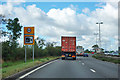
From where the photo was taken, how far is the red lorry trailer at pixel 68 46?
1256 inches

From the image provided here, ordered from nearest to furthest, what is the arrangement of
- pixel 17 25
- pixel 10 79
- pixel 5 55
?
1. pixel 10 79
2. pixel 5 55
3. pixel 17 25

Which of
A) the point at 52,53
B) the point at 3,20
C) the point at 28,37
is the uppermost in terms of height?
the point at 3,20

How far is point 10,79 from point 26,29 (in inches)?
438

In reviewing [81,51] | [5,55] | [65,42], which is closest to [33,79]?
[5,55]

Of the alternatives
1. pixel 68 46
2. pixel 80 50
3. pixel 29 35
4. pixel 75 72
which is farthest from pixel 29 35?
pixel 80 50

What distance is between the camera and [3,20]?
24.8m

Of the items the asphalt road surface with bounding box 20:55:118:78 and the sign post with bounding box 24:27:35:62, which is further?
the sign post with bounding box 24:27:35:62

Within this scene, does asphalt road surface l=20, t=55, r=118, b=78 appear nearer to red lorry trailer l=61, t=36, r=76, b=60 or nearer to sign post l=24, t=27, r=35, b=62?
sign post l=24, t=27, r=35, b=62

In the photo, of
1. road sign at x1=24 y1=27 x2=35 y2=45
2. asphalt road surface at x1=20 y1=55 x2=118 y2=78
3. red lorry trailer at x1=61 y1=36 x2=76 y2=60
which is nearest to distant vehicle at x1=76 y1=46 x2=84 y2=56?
red lorry trailer at x1=61 y1=36 x2=76 y2=60

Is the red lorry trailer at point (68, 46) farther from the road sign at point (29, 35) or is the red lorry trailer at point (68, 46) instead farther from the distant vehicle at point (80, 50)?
the distant vehicle at point (80, 50)

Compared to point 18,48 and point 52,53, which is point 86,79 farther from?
point 52,53

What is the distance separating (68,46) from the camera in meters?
32.0

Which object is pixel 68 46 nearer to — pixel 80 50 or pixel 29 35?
pixel 29 35

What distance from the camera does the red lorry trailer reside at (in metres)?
31.9
